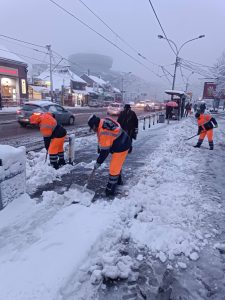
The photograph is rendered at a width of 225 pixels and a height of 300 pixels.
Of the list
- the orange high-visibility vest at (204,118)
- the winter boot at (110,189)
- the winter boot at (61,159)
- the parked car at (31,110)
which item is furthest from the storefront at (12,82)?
the winter boot at (110,189)

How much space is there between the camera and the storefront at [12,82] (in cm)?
3175

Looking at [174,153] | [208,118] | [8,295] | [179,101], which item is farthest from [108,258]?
[179,101]

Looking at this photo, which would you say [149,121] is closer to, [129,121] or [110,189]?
[129,121]

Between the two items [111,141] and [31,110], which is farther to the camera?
[31,110]

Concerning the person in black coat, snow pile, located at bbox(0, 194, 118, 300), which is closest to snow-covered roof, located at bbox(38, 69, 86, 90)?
the person in black coat

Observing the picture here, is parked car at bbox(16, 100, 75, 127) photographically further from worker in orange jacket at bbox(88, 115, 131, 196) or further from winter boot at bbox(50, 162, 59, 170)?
worker in orange jacket at bbox(88, 115, 131, 196)

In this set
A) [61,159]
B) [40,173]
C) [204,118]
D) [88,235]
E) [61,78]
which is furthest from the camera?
[61,78]

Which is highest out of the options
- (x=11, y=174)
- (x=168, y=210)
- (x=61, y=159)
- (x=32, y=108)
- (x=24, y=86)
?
(x=24, y=86)

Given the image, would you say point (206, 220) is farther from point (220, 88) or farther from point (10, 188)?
point (220, 88)

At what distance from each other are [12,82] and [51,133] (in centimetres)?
3175

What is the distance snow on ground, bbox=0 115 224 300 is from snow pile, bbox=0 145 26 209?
6.7 inches

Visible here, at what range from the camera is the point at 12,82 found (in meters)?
34.5

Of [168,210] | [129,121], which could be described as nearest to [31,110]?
[129,121]

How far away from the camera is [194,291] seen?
2.84 meters
